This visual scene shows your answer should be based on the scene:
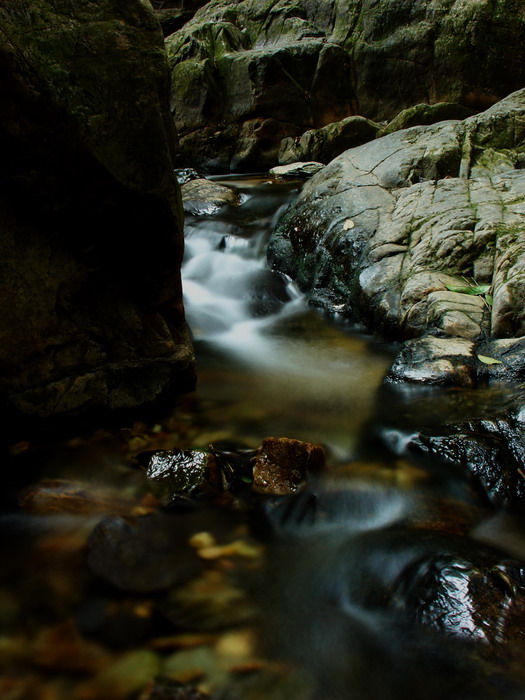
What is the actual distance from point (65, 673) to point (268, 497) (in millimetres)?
1412

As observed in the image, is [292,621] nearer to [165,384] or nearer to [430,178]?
[165,384]

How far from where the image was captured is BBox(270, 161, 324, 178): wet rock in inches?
483

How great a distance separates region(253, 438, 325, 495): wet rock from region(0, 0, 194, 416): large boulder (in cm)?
110

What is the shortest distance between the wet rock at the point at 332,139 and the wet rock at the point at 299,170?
78 centimetres

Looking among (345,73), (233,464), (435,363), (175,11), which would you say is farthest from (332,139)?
(175,11)

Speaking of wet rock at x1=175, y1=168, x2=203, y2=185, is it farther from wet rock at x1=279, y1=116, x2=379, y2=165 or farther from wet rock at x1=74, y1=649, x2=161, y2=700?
wet rock at x1=74, y1=649, x2=161, y2=700

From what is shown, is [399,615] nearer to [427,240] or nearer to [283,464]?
[283,464]

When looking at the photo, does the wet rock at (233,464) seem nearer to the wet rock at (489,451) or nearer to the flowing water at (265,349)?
the flowing water at (265,349)

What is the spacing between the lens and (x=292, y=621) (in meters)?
2.16

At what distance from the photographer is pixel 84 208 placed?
2.89 metres

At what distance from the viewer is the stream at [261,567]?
73.4 inches

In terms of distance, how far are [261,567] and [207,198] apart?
9.14 meters

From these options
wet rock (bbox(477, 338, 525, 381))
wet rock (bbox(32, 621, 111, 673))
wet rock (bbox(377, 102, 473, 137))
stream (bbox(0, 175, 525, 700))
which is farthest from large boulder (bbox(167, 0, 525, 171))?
wet rock (bbox(32, 621, 111, 673))

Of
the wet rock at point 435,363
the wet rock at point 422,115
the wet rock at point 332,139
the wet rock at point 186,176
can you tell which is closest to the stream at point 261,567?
the wet rock at point 435,363
